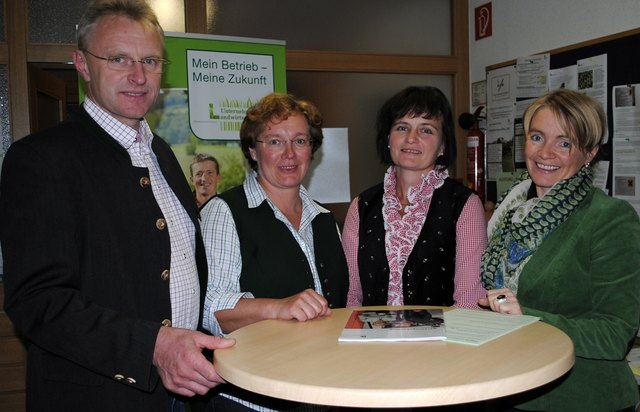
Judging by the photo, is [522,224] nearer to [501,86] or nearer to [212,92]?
[212,92]

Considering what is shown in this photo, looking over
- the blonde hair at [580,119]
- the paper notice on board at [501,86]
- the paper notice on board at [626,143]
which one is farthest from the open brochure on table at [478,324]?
the paper notice on board at [501,86]

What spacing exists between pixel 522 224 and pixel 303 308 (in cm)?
73

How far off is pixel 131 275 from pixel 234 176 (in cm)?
211

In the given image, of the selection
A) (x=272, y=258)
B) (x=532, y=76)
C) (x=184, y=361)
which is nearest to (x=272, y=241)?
(x=272, y=258)

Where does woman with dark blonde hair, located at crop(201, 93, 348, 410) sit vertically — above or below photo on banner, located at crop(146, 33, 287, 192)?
below

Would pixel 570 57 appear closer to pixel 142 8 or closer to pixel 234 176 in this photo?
pixel 234 176

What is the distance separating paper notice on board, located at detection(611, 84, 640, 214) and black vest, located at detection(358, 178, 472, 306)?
1253mm

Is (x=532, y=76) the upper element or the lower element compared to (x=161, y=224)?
upper

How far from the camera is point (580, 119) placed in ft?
6.02

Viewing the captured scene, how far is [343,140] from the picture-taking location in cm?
404

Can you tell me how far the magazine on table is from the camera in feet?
4.64

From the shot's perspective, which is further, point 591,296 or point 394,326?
point 591,296

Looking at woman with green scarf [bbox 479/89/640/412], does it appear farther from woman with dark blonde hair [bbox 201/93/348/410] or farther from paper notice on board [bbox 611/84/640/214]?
paper notice on board [bbox 611/84/640/214]

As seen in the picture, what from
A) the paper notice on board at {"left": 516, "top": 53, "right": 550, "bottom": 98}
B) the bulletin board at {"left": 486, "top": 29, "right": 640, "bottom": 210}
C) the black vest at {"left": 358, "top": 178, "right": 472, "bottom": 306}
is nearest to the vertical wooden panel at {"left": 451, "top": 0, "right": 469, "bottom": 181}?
the paper notice on board at {"left": 516, "top": 53, "right": 550, "bottom": 98}
